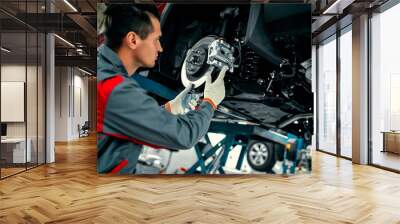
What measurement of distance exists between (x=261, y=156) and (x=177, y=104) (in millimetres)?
1650

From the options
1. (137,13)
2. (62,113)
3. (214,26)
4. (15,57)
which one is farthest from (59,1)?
(62,113)

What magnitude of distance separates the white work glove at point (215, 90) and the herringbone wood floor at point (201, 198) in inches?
50.2

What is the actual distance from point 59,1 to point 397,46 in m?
6.48

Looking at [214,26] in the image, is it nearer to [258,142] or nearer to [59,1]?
[258,142]

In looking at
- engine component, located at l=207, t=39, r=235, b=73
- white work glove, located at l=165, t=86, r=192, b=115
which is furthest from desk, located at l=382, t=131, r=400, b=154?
white work glove, located at l=165, t=86, r=192, b=115

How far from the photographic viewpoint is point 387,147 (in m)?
7.34

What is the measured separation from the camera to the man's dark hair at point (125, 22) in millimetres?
5992

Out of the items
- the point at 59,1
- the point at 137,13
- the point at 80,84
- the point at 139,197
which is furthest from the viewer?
the point at 80,84

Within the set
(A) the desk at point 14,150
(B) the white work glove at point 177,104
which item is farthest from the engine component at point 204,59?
(A) the desk at point 14,150

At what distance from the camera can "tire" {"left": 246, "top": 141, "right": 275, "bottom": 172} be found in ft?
20.4

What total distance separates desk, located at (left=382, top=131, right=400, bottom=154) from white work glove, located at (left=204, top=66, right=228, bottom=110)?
3398 mm

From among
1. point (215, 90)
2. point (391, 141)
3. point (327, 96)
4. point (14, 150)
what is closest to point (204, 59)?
point (215, 90)

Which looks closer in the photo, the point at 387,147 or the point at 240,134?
the point at 240,134

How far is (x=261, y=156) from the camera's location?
629 cm
